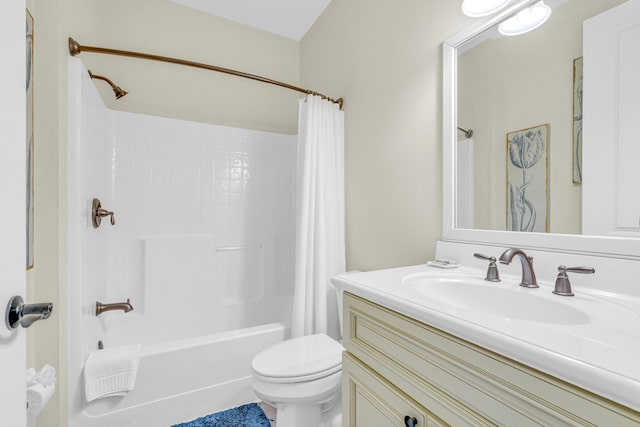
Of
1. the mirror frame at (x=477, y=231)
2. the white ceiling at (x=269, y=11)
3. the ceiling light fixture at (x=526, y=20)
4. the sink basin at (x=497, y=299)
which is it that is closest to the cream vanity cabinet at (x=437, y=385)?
the sink basin at (x=497, y=299)

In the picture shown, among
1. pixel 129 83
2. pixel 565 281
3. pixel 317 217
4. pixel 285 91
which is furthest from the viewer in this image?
pixel 285 91

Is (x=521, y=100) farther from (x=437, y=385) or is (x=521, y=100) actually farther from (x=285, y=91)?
(x=285, y=91)

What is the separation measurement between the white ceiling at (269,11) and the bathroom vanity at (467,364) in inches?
83.5

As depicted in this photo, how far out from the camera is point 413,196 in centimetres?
141

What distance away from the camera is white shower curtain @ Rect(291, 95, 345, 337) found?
1696 mm

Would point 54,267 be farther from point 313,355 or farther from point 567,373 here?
point 567,373

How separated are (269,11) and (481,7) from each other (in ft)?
5.45

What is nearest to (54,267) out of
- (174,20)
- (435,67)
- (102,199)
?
(102,199)

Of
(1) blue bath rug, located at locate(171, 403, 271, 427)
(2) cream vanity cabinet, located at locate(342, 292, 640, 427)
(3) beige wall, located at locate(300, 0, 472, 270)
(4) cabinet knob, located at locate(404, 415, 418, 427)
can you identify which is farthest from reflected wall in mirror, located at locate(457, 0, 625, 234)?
(1) blue bath rug, located at locate(171, 403, 271, 427)

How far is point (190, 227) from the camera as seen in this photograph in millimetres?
2129

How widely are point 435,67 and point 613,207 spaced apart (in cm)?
87

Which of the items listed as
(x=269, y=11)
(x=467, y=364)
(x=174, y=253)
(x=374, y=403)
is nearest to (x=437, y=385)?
(x=467, y=364)

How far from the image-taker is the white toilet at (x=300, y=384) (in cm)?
112

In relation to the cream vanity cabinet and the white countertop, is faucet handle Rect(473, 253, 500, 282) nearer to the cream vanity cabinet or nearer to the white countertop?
the white countertop
